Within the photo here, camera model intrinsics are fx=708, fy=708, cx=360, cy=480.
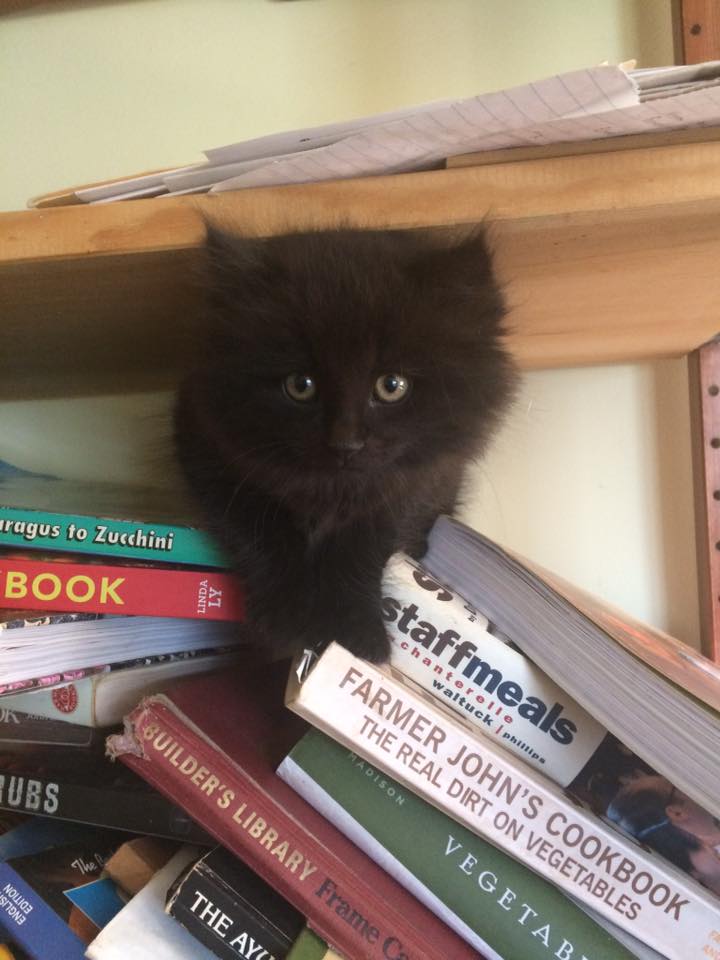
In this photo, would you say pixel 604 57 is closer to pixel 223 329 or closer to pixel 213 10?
pixel 213 10

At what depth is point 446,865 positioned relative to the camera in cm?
53

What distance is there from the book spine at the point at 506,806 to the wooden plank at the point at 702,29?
870 millimetres

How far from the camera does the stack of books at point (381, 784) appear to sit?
52 cm

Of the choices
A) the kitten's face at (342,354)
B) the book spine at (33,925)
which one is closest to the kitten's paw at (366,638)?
the kitten's face at (342,354)

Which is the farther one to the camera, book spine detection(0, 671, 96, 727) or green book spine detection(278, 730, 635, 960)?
book spine detection(0, 671, 96, 727)

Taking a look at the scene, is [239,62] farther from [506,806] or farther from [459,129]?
[506,806]

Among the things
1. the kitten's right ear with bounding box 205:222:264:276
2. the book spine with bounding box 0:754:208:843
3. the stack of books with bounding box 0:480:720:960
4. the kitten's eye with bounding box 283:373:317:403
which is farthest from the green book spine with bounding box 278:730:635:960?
the kitten's right ear with bounding box 205:222:264:276

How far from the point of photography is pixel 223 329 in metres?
0.58

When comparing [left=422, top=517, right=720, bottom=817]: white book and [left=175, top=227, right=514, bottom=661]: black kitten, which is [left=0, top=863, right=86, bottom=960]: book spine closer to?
[left=175, top=227, right=514, bottom=661]: black kitten

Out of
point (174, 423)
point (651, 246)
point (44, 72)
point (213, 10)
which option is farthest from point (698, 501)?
point (44, 72)

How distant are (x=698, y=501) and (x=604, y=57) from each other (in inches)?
24.7

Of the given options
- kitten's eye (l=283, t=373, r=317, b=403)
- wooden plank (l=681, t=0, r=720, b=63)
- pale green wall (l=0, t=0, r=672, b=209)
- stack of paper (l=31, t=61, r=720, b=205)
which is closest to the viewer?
stack of paper (l=31, t=61, r=720, b=205)

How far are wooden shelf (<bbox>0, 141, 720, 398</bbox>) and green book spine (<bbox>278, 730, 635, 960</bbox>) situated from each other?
1.30ft

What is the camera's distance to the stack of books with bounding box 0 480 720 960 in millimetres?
520
